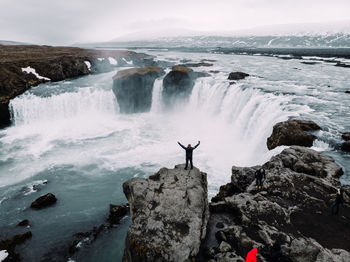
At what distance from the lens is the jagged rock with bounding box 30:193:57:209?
779 inches

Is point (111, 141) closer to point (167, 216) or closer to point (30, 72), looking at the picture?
point (167, 216)

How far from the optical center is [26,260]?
48.2 feet

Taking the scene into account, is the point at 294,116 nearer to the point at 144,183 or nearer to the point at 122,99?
the point at 144,183

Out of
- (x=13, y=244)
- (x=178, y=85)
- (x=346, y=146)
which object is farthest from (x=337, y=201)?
(x=178, y=85)

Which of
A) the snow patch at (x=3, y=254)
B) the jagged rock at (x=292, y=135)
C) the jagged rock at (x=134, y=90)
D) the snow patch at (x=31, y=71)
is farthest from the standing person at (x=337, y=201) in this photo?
the snow patch at (x=31, y=71)

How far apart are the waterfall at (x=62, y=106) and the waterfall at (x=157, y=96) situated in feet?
22.4

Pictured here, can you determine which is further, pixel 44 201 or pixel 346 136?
pixel 346 136

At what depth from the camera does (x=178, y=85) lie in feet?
144

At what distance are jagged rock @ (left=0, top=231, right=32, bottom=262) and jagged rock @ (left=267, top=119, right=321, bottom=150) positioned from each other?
65.7 feet

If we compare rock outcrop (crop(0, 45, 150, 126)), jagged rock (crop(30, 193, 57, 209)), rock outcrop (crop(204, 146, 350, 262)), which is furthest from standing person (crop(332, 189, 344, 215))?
rock outcrop (crop(0, 45, 150, 126))

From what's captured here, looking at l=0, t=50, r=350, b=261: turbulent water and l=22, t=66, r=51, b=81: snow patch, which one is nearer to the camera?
l=0, t=50, r=350, b=261: turbulent water

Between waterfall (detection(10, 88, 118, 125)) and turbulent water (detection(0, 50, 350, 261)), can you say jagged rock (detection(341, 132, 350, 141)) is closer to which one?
turbulent water (detection(0, 50, 350, 261))

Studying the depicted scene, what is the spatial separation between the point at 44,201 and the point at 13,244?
15.3 ft

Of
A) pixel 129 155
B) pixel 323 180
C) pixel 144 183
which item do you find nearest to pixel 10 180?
pixel 129 155
